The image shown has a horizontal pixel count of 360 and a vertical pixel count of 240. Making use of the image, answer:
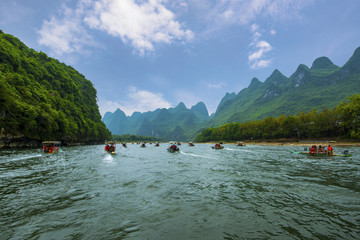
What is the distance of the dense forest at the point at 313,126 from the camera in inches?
2670

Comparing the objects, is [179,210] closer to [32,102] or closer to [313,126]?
[32,102]

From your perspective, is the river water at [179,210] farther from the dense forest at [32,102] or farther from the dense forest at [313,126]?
the dense forest at [313,126]

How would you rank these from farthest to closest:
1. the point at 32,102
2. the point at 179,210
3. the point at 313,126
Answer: the point at 313,126 < the point at 32,102 < the point at 179,210

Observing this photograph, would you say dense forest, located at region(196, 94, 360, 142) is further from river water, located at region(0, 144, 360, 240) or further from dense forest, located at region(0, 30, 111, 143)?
dense forest, located at region(0, 30, 111, 143)

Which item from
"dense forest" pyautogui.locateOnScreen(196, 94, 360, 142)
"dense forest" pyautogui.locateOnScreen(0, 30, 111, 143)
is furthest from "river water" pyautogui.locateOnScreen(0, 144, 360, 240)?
"dense forest" pyautogui.locateOnScreen(196, 94, 360, 142)

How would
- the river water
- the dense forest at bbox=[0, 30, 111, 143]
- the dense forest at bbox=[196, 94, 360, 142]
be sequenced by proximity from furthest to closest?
the dense forest at bbox=[196, 94, 360, 142]
the dense forest at bbox=[0, 30, 111, 143]
the river water

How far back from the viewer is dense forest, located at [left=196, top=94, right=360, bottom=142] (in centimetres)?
6781

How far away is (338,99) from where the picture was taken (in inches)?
7170

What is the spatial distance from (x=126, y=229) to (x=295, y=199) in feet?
30.0

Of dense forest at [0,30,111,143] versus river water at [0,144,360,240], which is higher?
dense forest at [0,30,111,143]

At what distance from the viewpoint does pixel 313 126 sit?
87.8 meters

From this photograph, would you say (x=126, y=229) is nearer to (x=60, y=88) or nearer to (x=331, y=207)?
(x=331, y=207)

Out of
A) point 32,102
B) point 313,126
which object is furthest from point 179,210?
point 313,126

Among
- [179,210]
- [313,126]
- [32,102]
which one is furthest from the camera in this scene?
[313,126]
